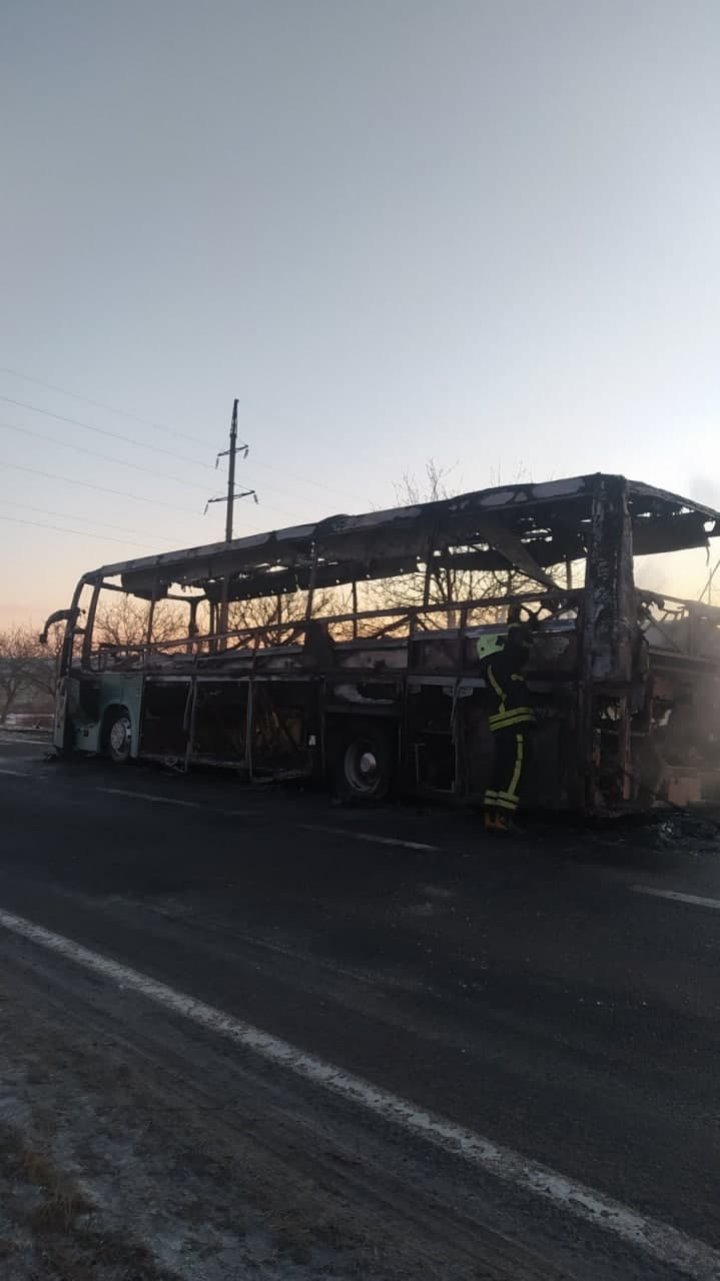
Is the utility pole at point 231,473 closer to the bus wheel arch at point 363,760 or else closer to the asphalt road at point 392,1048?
A: the bus wheel arch at point 363,760

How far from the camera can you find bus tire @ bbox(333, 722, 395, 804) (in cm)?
1046

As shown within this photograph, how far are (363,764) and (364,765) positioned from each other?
0.02m

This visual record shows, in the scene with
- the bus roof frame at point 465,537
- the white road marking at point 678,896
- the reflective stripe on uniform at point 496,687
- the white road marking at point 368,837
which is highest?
the bus roof frame at point 465,537

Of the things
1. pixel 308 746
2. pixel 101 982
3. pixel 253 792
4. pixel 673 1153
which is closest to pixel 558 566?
pixel 308 746

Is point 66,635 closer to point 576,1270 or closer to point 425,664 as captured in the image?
point 425,664

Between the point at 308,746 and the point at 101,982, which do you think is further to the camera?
the point at 308,746

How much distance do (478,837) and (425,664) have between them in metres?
2.31

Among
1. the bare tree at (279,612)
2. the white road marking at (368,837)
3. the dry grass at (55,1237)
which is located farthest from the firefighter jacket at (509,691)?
the dry grass at (55,1237)

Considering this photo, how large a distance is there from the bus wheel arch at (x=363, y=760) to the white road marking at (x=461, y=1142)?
6008 mm

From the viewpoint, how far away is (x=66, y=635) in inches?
645

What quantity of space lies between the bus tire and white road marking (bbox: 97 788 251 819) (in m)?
1.33

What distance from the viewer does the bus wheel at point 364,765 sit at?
1047 cm

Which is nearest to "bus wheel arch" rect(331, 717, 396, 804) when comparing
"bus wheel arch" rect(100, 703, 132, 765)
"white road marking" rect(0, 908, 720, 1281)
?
"bus wheel arch" rect(100, 703, 132, 765)

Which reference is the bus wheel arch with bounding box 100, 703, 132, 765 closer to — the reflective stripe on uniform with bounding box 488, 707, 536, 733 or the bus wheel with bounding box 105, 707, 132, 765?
the bus wheel with bounding box 105, 707, 132, 765
